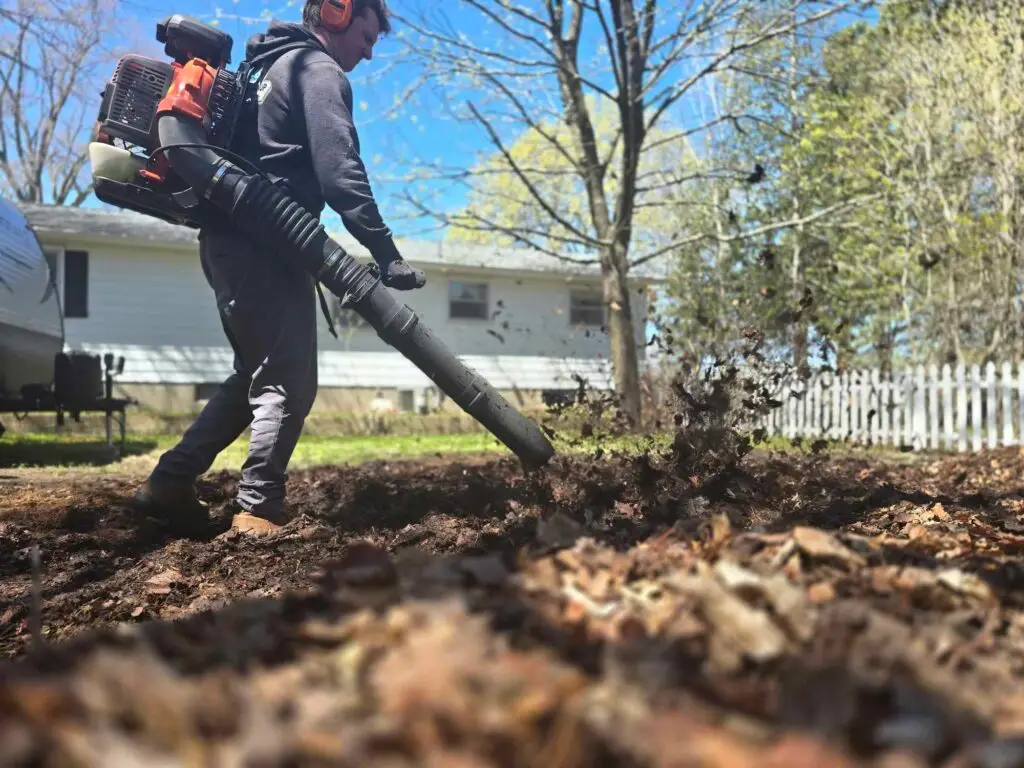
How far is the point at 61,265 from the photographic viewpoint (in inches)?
635

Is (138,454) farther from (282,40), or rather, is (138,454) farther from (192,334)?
(192,334)

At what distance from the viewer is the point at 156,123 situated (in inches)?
140

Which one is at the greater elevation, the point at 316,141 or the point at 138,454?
the point at 316,141

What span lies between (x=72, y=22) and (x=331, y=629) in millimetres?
9347

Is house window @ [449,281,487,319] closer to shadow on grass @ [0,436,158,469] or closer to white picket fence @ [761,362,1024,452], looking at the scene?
white picket fence @ [761,362,1024,452]

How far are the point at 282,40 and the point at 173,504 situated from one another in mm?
2209

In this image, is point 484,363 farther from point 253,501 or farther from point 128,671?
point 128,671

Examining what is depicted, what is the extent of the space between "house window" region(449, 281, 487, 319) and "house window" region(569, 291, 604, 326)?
2.38 meters

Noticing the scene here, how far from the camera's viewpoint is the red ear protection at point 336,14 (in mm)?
3715

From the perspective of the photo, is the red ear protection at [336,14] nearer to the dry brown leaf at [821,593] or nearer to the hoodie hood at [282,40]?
the hoodie hood at [282,40]

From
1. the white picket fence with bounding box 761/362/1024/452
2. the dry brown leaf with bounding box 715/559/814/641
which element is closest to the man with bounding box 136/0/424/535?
the dry brown leaf with bounding box 715/559/814/641

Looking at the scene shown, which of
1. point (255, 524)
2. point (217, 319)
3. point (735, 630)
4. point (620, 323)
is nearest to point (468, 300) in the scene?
point (217, 319)

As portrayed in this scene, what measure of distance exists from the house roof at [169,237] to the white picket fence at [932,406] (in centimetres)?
565

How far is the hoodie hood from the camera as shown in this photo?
367cm
